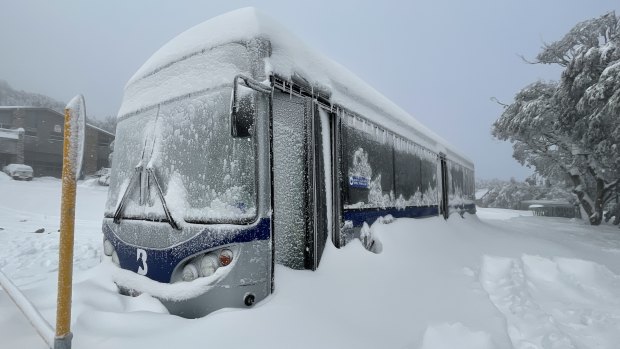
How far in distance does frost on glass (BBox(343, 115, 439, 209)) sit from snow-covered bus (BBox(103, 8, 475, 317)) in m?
0.09

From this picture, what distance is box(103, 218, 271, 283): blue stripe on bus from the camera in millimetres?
2623

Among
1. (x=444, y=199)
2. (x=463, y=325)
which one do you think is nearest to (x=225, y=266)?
(x=463, y=325)

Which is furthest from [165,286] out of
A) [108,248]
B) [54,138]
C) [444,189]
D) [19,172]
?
[54,138]

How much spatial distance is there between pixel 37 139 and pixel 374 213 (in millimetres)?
33290

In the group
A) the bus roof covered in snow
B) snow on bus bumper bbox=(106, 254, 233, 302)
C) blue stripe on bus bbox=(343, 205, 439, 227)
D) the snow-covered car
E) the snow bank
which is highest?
the snow-covered car

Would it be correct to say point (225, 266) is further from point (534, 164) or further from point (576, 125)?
point (534, 164)

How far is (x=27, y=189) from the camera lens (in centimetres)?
1989

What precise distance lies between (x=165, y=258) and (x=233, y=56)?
179cm

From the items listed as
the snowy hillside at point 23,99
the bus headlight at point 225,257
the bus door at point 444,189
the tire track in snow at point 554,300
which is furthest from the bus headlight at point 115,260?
the snowy hillside at point 23,99

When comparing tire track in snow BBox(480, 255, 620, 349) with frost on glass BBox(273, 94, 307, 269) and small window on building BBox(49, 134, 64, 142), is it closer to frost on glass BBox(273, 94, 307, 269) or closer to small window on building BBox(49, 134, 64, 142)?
frost on glass BBox(273, 94, 307, 269)

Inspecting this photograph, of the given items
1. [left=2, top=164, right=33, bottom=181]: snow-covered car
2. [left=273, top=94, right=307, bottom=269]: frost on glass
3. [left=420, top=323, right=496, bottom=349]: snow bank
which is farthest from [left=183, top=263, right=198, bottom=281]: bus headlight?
[left=2, top=164, right=33, bottom=181]: snow-covered car

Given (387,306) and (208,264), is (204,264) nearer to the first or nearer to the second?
(208,264)

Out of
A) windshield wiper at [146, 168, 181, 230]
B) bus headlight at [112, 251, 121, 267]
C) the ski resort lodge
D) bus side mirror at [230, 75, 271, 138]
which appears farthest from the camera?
the ski resort lodge

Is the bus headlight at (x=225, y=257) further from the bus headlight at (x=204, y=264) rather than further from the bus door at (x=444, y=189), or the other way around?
the bus door at (x=444, y=189)
